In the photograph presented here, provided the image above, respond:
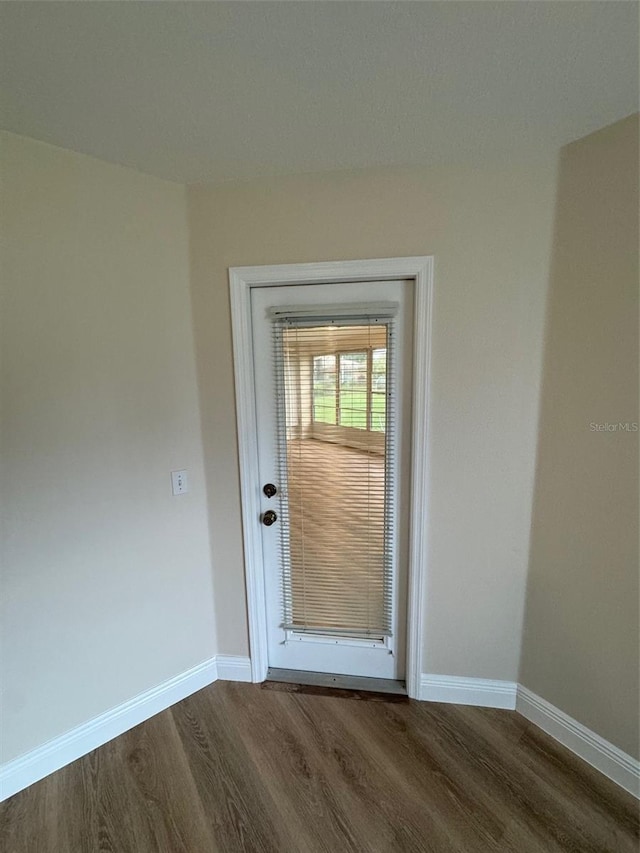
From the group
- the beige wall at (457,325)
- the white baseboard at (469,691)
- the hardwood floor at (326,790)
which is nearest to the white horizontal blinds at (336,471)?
the beige wall at (457,325)

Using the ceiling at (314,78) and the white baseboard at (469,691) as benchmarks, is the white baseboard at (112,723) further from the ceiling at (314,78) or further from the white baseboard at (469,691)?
the ceiling at (314,78)

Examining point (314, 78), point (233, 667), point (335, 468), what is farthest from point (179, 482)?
point (314, 78)

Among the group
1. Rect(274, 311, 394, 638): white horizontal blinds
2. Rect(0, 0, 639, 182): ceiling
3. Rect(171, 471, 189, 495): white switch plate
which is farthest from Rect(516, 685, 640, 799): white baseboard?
Rect(0, 0, 639, 182): ceiling

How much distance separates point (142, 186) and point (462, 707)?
2796mm

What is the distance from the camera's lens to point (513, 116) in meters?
1.25

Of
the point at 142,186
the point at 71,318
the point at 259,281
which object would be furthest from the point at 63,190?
the point at 259,281

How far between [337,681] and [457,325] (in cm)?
188

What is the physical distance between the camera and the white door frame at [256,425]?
1.58 metres

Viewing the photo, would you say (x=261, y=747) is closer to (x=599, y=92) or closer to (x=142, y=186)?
(x=142, y=186)

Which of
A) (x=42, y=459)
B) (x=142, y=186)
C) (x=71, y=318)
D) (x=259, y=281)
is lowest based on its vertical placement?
Answer: (x=42, y=459)

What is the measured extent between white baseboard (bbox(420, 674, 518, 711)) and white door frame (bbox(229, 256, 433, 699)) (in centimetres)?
6

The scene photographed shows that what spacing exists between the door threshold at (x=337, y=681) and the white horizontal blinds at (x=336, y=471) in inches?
10.3

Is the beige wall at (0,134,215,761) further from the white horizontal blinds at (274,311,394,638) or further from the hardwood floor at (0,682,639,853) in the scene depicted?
the white horizontal blinds at (274,311,394,638)

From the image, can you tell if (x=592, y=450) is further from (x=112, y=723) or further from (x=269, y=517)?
(x=112, y=723)
